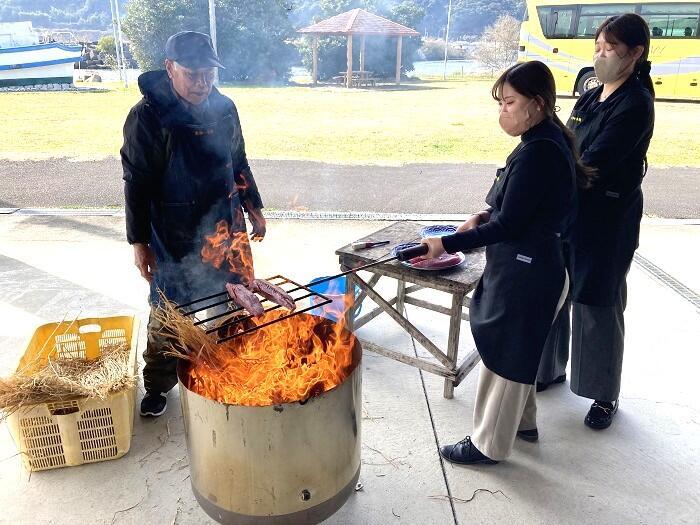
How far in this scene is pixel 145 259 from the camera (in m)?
2.71

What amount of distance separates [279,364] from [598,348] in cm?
178

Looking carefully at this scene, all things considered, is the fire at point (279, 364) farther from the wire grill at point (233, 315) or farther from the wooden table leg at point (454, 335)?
the wooden table leg at point (454, 335)

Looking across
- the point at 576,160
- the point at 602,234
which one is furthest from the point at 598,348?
the point at 576,160

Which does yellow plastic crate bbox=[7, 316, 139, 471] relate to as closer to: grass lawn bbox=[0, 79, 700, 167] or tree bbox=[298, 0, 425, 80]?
grass lawn bbox=[0, 79, 700, 167]

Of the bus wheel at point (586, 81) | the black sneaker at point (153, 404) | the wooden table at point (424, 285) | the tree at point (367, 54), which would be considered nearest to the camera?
the wooden table at point (424, 285)

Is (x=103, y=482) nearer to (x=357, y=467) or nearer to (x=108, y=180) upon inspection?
(x=357, y=467)

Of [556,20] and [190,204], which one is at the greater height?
[556,20]

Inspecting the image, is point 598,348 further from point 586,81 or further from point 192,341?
point 586,81

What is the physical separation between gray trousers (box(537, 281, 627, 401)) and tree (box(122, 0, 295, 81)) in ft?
27.9

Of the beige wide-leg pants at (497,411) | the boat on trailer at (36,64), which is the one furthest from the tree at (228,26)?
the boat on trailer at (36,64)

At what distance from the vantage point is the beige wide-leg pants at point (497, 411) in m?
2.36

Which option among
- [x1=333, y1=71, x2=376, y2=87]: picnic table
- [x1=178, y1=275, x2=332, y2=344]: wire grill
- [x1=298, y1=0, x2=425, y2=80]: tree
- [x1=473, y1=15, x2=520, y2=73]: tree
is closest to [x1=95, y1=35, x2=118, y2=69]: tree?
[x1=298, y1=0, x2=425, y2=80]: tree

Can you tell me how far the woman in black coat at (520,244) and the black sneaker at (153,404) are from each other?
1790 millimetres

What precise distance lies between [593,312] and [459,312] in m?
0.70
